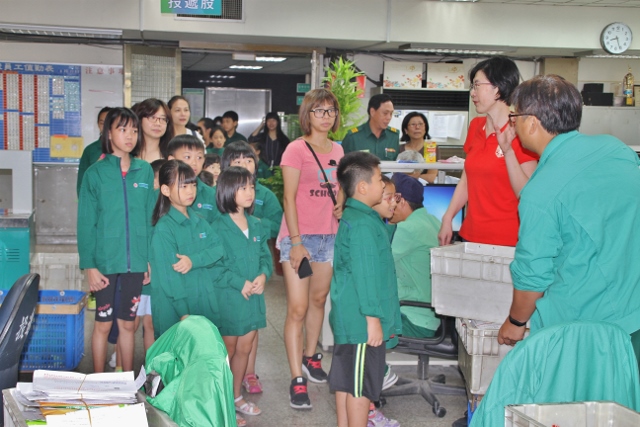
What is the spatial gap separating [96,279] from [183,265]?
2.17 ft

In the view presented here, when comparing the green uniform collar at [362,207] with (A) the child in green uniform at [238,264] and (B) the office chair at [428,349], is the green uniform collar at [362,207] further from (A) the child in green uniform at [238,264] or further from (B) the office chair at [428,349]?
(B) the office chair at [428,349]

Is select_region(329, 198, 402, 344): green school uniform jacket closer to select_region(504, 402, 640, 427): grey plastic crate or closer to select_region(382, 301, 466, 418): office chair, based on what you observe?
select_region(382, 301, 466, 418): office chair

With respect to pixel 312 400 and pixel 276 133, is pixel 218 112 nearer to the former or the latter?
pixel 276 133

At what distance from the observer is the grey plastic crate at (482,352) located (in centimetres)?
328

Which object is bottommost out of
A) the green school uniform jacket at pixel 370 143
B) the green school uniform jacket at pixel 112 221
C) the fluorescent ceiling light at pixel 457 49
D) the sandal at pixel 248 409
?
the sandal at pixel 248 409

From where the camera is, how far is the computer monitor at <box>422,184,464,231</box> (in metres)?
5.25

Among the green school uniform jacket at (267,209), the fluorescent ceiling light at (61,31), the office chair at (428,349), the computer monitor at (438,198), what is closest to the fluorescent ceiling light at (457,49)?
the fluorescent ceiling light at (61,31)

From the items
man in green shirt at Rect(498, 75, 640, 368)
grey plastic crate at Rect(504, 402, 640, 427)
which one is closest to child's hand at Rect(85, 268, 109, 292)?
man in green shirt at Rect(498, 75, 640, 368)

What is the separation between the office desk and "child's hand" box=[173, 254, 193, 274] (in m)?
1.44

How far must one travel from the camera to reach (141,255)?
411 cm

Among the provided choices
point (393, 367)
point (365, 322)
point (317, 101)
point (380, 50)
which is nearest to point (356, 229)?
point (365, 322)

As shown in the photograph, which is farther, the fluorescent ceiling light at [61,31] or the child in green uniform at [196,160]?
the fluorescent ceiling light at [61,31]

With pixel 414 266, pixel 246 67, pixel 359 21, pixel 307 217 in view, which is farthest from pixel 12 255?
pixel 246 67

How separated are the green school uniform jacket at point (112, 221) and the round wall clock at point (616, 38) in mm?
7370
